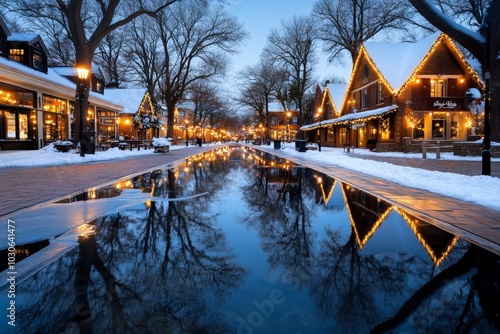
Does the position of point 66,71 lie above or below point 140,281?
above

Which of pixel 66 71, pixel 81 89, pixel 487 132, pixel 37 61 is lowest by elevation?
pixel 487 132

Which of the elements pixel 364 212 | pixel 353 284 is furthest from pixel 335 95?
pixel 353 284

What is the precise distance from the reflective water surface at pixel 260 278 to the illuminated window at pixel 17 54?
25178mm

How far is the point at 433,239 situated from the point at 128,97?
162 ft

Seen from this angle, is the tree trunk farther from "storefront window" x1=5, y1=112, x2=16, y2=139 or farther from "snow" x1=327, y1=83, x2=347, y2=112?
"storefront window" x1=5, y1=112, x2=16, y2=139

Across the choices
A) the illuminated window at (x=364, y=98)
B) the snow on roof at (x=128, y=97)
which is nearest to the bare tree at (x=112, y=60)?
the snow on roof at (x=128, y=97)

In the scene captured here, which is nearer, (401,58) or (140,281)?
(140,281)

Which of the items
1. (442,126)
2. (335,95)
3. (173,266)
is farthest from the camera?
(335,95)

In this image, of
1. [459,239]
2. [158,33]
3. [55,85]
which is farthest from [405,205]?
[158,33]

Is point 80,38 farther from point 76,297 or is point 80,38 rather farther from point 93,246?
point 76,297

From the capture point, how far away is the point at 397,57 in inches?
A: 1248

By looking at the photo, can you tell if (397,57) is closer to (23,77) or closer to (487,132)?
(487,132)

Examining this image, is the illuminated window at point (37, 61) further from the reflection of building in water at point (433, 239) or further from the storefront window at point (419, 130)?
the storefront window at point (419, 130)

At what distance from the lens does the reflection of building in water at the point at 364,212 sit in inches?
186
